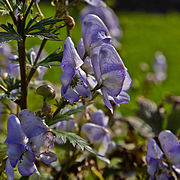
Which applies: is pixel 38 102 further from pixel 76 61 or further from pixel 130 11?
pixel 130 11

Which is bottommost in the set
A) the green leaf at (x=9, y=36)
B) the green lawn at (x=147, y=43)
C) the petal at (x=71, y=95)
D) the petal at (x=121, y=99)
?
the green lawn at (x=147, y=43)

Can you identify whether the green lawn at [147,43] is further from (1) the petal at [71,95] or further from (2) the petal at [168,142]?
(1) the petal at [71,95]

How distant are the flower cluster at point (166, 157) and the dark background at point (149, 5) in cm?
639

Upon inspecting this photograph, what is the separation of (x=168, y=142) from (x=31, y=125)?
0.43m

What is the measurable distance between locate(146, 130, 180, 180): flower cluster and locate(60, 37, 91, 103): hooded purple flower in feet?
1.03

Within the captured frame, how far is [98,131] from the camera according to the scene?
1.05 meters

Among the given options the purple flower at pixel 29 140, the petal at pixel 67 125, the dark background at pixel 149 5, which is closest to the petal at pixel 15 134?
the purple flower at pixel 29 140

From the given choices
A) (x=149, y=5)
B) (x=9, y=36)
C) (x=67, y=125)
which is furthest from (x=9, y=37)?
(x=149, y=5)

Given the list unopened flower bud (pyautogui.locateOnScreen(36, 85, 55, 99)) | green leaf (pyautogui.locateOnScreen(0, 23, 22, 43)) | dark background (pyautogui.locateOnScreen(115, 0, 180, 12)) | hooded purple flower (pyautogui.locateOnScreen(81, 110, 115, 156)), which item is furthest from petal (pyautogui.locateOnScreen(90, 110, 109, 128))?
dark background (pyautogui.locateOnScreen(115, 0, 180, 12))

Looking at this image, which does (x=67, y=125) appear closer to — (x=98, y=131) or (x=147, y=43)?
(x=98, y=131)

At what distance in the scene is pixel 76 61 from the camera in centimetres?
74

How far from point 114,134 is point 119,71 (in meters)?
0.77

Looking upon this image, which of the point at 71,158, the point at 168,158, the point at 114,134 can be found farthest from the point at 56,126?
the point at 114,134

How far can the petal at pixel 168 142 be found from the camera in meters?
0.99
